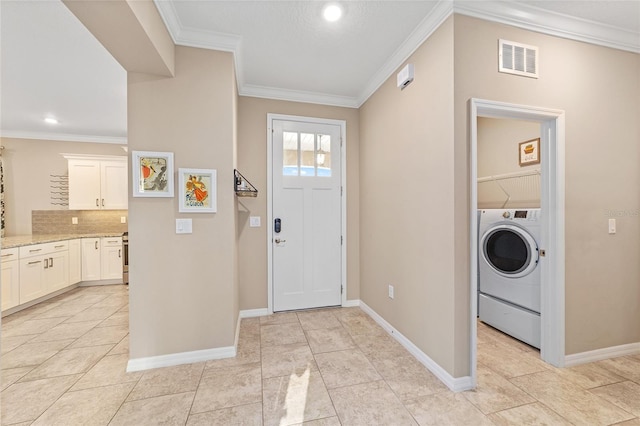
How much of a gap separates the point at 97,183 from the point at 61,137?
0.96 m

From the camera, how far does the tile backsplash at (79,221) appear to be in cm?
470

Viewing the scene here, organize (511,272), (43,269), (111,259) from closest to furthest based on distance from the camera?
(511,272) < (43,269) < (111,259)

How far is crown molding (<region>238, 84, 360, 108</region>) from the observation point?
3.25m

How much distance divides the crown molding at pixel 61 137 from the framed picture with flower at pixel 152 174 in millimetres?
3479

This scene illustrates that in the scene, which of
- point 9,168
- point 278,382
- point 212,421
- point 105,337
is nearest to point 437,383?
point 278,382

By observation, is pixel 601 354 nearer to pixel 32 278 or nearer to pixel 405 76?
pixel 405 76

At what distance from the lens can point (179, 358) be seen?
235 cm

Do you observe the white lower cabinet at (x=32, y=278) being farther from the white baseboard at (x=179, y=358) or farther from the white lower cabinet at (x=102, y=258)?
the white baseboard at (x=179, y=358)

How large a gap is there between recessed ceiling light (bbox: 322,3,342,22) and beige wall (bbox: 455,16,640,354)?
46.5 inches

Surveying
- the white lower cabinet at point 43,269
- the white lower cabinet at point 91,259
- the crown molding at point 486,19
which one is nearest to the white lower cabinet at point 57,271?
the white lower cabinet at point 43,269

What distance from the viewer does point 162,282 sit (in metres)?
2.33

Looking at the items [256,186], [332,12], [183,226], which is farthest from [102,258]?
[332,12]

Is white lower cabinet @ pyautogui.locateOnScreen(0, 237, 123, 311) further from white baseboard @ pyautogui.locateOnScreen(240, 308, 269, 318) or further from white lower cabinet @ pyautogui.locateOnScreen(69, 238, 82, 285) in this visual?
white baseboard @ pyautogui.locateOnScreen(240, 308, 269, 318)

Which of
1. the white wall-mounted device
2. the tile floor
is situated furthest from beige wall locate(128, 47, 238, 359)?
the white wall-mounted device
